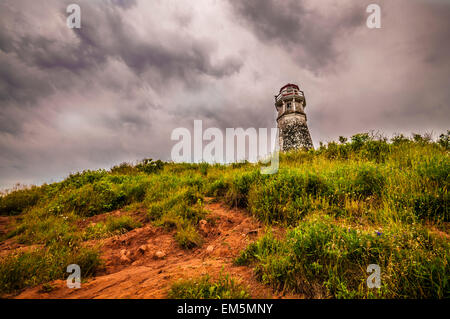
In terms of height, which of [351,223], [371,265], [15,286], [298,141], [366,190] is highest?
[298,141]

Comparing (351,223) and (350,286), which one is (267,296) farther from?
(351,223)

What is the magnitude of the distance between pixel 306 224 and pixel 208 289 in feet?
5.85

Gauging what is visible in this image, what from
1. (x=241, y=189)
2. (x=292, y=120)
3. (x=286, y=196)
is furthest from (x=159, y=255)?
(x=292, y=120)

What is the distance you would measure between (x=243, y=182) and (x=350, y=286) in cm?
357

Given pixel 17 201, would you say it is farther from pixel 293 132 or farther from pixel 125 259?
pixel 293 132

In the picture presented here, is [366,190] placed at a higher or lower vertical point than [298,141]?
lower

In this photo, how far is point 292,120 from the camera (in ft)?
93.6

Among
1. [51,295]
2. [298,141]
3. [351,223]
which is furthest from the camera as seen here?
[298,141]

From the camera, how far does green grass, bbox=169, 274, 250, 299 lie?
1.92 metres

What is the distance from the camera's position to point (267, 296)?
197 cm

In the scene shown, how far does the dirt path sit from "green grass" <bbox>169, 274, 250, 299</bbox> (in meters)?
0.14

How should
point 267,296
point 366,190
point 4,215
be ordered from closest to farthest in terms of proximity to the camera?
point 267,296 < point 366,190 < point 4,215
